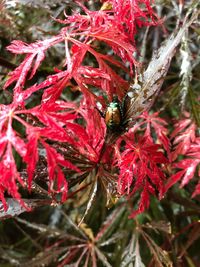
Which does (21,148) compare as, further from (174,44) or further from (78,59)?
(174,44)

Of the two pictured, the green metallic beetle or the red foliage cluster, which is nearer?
the red foliage cluster

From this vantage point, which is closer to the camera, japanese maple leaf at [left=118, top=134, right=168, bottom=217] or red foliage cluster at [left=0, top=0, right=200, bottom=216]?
red foliage cluster at [left=0, top=0, right=200, bottom=216]

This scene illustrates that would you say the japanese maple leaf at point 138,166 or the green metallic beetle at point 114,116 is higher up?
the green metallic beetle at point 114,116

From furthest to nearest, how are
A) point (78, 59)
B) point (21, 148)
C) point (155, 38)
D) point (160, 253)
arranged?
point (155, 38) < point (160, 253) < point (78, 59) < point (21, 148)

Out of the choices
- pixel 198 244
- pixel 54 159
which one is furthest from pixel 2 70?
pixel 198 244

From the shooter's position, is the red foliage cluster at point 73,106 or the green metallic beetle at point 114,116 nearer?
the red foliage cluster at point 73,106

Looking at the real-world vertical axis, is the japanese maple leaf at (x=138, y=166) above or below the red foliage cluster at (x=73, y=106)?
below

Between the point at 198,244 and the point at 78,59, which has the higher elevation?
the point at 78,59

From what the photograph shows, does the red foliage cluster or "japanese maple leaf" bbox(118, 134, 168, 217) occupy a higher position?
the red foliage cluster

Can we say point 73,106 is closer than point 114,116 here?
No

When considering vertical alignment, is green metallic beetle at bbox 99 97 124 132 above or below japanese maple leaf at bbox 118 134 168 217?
above

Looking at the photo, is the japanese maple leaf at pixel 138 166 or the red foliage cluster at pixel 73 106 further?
the japanese maple leaf at pixel 138 166
